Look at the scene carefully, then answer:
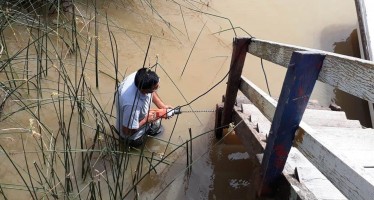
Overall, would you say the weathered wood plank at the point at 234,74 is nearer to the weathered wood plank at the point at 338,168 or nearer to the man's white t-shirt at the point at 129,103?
the man's white t-shirt at the point at 129,103

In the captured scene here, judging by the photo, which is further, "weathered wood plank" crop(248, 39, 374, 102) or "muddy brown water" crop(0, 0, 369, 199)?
"muddy brown water" crop(0, 0, 369, 199)

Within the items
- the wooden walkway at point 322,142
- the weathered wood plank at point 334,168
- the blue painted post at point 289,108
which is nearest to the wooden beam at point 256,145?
the wooden walkway at point 322,142

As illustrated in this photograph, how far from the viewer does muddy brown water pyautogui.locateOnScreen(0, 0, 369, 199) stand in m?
3.93

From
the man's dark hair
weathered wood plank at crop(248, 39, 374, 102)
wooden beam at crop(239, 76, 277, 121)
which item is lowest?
the man's dark hair

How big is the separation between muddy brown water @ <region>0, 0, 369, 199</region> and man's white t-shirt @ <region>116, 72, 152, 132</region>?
1.17 ft

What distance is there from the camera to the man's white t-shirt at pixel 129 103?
363cm

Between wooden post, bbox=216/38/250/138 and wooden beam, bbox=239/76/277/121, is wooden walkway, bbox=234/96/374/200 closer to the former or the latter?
wooden post, bbox=216/38/250/138

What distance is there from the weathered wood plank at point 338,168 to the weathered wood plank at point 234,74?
131 cm

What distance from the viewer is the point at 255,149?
306 centimetres

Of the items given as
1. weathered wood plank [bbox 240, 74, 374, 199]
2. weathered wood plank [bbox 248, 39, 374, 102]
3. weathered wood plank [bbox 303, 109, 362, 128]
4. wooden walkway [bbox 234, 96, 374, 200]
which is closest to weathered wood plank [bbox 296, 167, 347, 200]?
wooden walkway [bbox 234, 96, 374, 200]

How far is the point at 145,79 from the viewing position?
→ 3.48 metres

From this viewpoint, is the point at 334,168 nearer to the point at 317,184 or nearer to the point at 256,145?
the point at 317,184

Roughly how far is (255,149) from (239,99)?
1.18 m

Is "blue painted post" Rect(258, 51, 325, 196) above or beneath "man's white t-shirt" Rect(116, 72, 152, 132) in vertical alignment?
above
